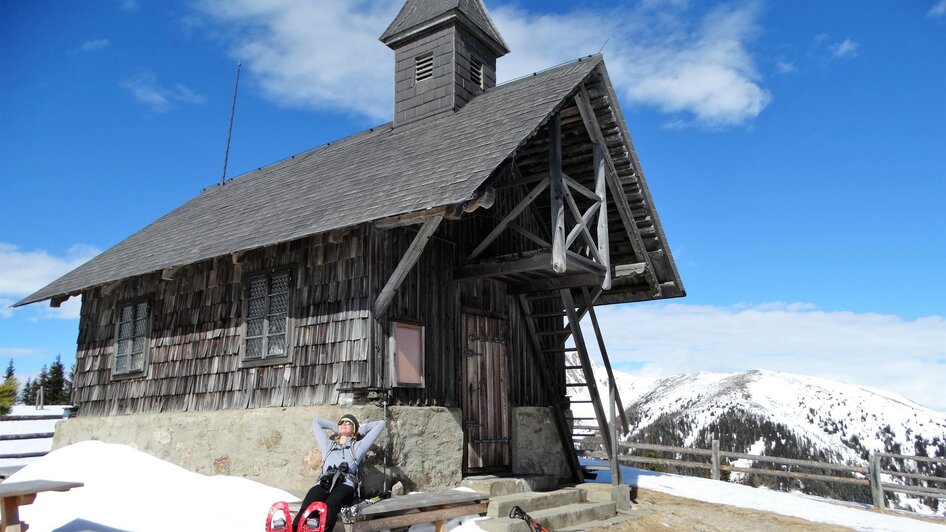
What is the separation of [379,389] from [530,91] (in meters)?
Answer: 5.63

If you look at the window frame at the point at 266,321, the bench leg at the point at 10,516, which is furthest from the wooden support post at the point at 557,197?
the bench leg at the point at 10,516

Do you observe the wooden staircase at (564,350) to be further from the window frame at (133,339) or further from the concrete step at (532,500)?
the window frame at (133,339)

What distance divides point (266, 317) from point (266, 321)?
0.21 feet

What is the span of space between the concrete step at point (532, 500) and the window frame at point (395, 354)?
1.93m

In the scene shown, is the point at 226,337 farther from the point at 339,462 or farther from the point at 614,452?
the point at 614,452

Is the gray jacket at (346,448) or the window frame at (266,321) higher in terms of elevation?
the window frame at (266,321)

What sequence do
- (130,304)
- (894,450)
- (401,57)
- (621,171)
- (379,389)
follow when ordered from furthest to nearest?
(894,450) < (401,57) < (130,304) < (621,171) < (379,389)

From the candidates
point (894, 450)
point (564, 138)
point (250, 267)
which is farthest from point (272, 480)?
point (894, 450)

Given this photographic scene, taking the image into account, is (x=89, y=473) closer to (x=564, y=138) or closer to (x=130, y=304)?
(x=130, y=304)

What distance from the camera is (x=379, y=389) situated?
31.9 ft

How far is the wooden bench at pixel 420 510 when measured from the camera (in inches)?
300

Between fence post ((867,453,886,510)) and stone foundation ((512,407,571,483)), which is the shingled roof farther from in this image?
fence post ((867,453,886,510))

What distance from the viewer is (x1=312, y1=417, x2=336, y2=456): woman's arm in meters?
8.47

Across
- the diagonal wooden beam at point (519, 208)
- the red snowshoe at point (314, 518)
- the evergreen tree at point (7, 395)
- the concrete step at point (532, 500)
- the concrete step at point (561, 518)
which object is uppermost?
the diagonal wooden beam at point (519, 208)
